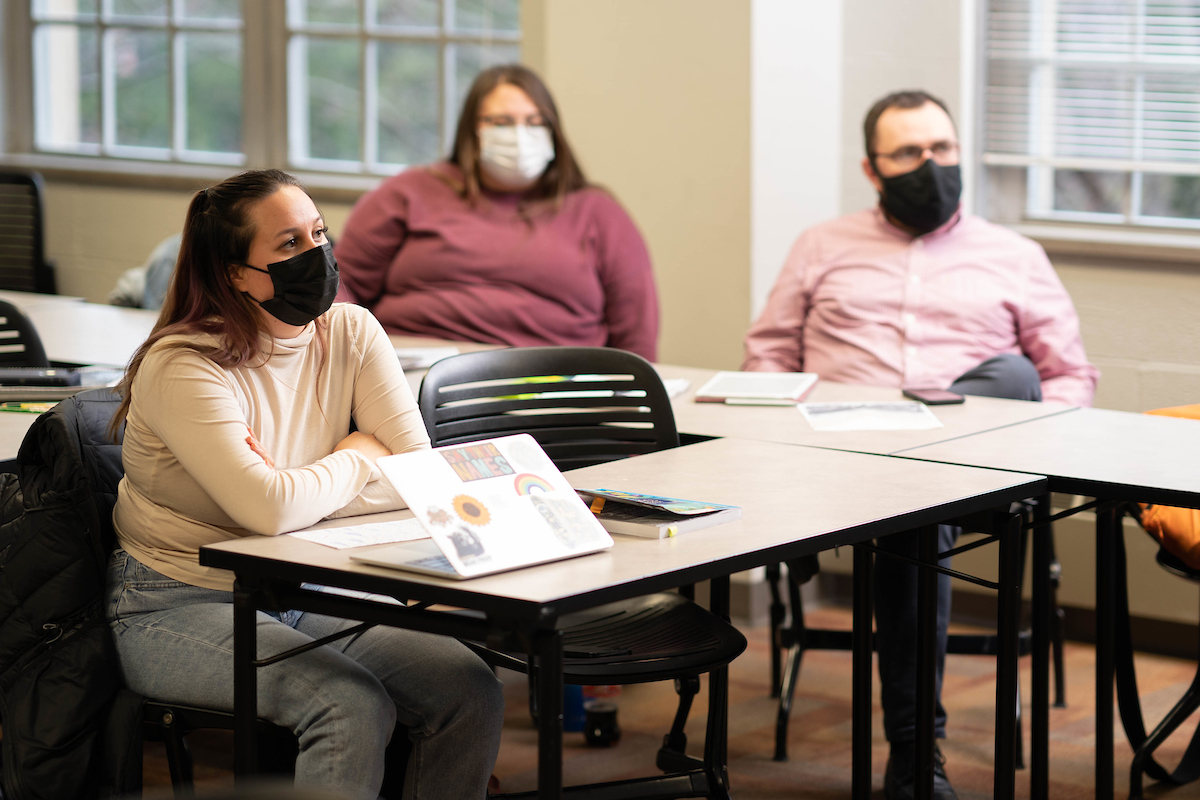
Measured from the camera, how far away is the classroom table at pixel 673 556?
147cm

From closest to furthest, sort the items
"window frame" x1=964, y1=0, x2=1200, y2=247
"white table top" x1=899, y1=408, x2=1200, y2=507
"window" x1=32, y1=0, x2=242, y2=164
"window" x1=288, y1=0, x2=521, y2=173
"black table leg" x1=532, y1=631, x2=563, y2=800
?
"black table leg" x1=532, y1=631, x2=563, y2=800
"white table top" x1=899, y1=408, x2=1200, y2=507
"window frame" x1=964, y1=0, x2=1200, y2=247
"window" x1=288, y1=0, x2=521, y2=173
"window" x1=32, y1=0, x2=242, y2=164

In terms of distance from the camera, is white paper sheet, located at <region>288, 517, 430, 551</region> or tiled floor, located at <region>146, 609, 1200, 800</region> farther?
tiled floor, located at <region>146, 609, 1200, 800</region>

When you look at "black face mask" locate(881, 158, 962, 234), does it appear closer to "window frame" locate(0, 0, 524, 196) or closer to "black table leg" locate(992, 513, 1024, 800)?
"black table leg" locate(992, 513, 1024, 800)

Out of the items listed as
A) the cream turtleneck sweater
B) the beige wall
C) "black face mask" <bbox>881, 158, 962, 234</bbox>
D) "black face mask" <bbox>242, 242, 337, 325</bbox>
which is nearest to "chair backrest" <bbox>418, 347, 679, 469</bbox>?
the cream turtleneck sweater

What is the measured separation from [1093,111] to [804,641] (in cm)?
167

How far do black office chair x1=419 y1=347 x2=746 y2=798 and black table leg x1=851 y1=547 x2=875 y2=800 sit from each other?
8.7 inches

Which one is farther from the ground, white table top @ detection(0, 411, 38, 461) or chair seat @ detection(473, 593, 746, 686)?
A: white table top @ detection(0, 411, 38, 461)

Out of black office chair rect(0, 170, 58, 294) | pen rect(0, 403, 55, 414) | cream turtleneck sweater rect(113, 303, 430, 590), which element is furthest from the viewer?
black office chair rect(0, 170, 58, 294)

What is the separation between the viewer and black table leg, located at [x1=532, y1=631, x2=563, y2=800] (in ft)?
4.75

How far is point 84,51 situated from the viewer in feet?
20.2

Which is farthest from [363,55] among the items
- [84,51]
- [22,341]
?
[22,341]

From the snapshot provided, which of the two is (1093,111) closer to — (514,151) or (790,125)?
(790,125)

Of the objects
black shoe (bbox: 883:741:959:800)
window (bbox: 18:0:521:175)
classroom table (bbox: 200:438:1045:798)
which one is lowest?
black shoe (bbox: 883:741:959:800)

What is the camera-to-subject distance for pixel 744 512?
181 cm
